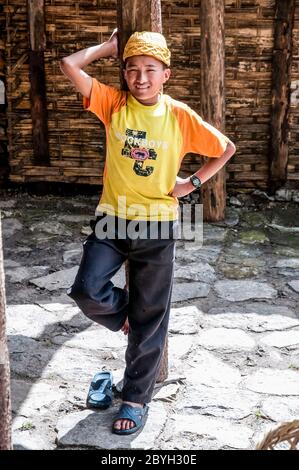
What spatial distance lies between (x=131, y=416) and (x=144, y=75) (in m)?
1.73

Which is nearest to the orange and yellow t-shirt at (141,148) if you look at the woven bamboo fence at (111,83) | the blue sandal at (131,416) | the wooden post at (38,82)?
the blue sandal at (131,416)

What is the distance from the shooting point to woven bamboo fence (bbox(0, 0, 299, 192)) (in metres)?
8.33

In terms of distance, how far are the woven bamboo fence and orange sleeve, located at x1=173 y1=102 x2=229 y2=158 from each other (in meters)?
4.63

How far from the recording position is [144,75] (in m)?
3.71

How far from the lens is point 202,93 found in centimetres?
769

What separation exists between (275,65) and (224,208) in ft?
5.49

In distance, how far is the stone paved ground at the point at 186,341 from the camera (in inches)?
161

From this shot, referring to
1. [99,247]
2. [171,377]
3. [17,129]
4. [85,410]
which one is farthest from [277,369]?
[17,129]

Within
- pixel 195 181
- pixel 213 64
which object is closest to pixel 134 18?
pixel 195 181

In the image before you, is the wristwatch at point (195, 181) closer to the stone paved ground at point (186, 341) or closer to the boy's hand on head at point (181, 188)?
the boy's hand on head at point (181, 188)

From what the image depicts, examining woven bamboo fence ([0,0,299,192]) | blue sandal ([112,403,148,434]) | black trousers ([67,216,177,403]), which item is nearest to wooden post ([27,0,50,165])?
woven bamboo fence ([0,0,299,192])

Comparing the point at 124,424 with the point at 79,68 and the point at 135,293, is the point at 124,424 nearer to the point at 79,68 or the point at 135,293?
the point at 135,293

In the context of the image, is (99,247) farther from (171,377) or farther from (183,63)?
(183,63)

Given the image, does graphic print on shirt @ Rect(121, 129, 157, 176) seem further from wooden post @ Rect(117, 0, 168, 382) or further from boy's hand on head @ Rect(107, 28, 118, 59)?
boy's hand on head @ Rect(107, 28, 118, 59)
